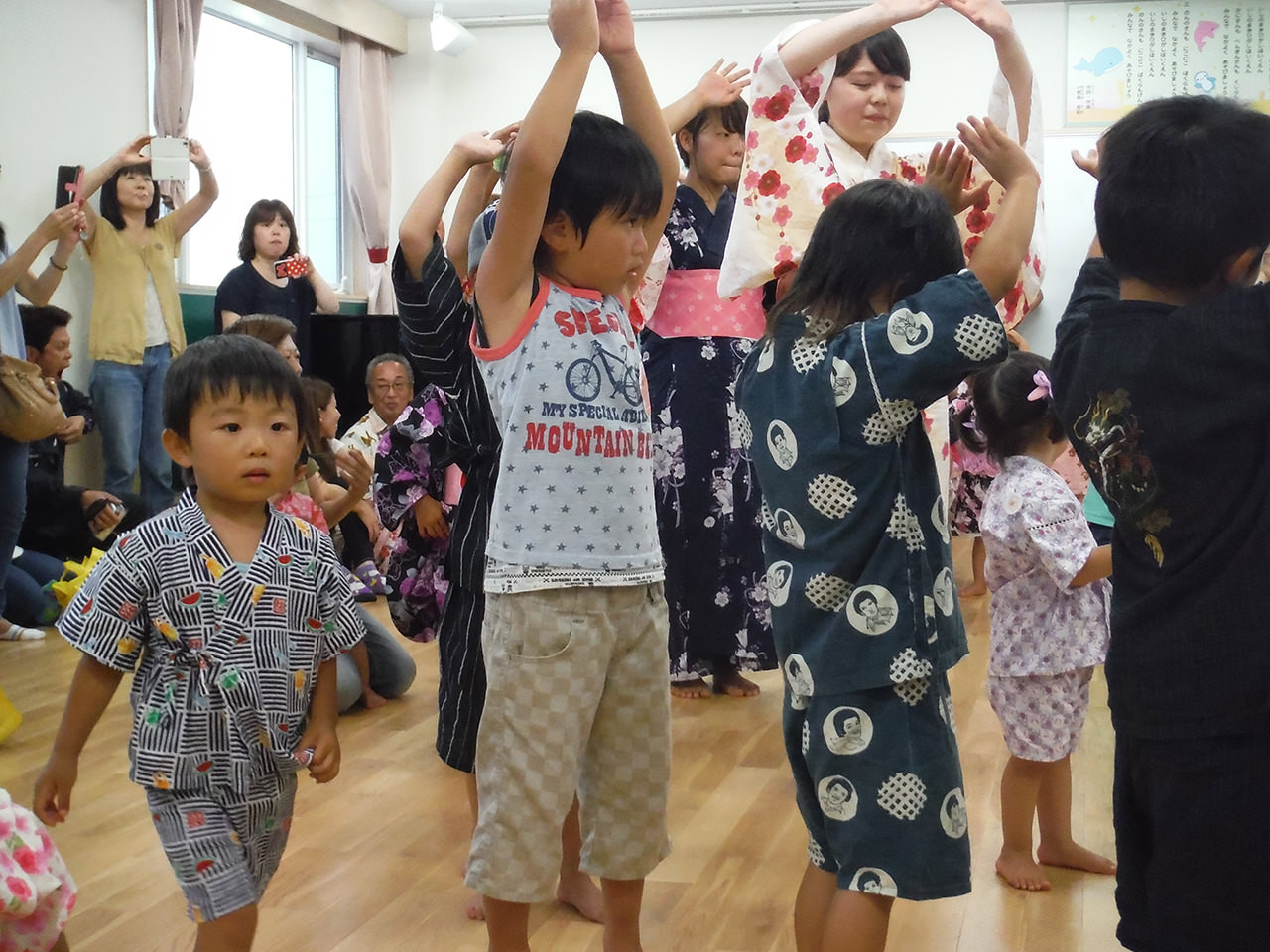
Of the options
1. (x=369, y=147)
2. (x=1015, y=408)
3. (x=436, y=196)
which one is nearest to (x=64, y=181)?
(x=369, y=147)

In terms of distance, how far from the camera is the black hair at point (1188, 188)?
1.13m

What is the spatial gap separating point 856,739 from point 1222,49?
7371 millimetres

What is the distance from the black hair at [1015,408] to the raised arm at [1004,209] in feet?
2.32

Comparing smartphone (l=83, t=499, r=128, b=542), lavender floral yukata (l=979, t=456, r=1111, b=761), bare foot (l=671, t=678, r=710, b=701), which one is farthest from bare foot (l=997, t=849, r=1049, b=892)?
smartphone (l=83, t=499, r=128, b=542)

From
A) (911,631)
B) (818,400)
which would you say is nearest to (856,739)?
(911,631)

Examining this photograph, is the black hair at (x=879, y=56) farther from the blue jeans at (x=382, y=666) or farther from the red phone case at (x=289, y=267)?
the red phone case at (x=289, y=267)

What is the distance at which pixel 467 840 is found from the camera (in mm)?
2410

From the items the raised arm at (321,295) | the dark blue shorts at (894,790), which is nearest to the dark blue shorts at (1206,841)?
the dark blue shorts at (894,790)

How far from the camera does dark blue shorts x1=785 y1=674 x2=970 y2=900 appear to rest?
56.3 inches

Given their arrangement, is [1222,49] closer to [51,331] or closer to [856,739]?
[51,331]

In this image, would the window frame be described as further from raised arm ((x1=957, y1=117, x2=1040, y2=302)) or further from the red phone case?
raised arm ((x1=957, y1=117, x2=1040, y2=302))

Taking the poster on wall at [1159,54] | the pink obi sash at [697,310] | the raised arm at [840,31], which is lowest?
the pink obi sash at [697,310]

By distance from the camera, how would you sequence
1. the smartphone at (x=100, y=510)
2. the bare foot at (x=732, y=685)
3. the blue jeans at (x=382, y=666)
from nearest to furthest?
the blue jeans at (x=382, y=666) < the bare foot at (x=732, y=685) < the smartphone at (x=100, y=510)

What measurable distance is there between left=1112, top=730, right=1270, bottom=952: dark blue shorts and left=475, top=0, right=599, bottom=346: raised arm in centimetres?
84
